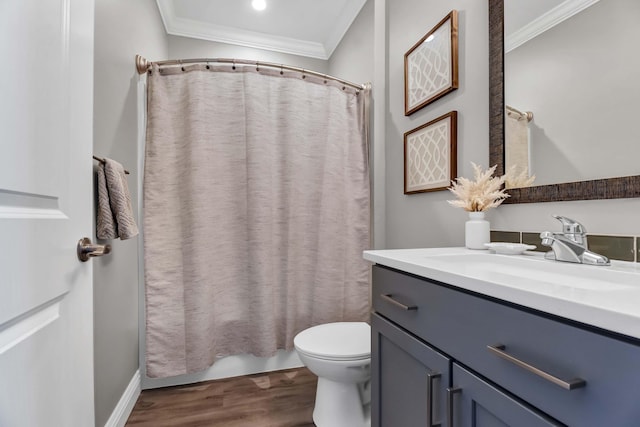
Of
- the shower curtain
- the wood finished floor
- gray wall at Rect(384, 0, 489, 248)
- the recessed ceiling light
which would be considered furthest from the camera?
the recessed ceiling light

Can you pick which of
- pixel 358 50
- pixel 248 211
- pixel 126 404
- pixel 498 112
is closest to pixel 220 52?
pixel 358 50

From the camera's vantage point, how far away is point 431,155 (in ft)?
5.07

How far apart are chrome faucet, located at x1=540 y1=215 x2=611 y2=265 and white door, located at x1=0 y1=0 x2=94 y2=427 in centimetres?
122

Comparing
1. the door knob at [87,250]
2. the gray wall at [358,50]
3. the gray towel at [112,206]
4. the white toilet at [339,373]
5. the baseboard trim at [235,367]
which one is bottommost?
the baseboard trim at [235,367]

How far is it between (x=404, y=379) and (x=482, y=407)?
0.30 metres

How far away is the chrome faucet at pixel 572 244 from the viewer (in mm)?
802

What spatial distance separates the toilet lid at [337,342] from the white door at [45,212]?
31.8 inches

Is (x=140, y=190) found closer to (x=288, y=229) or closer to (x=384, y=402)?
(x=288, y=229)

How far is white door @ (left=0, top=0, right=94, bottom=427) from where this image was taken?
19.0 inches

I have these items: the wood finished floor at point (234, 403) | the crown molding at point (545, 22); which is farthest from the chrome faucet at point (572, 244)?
the wood finished floor at point (234, 403)

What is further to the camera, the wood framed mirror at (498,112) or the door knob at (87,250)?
the wood framed mirror at (498,112)

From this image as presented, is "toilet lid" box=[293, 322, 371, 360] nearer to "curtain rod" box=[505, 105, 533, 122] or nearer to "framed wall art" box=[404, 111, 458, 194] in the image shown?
"framed wall art" box=[404, 111, 458, 194]

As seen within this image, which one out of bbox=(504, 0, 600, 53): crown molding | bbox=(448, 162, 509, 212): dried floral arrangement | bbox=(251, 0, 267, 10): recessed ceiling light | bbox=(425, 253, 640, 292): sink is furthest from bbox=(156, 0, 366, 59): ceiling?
bbox=(425, 253, 640, 292): sink

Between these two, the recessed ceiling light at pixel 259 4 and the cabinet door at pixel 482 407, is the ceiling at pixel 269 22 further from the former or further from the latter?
the cabinet door at pixel 482 407
